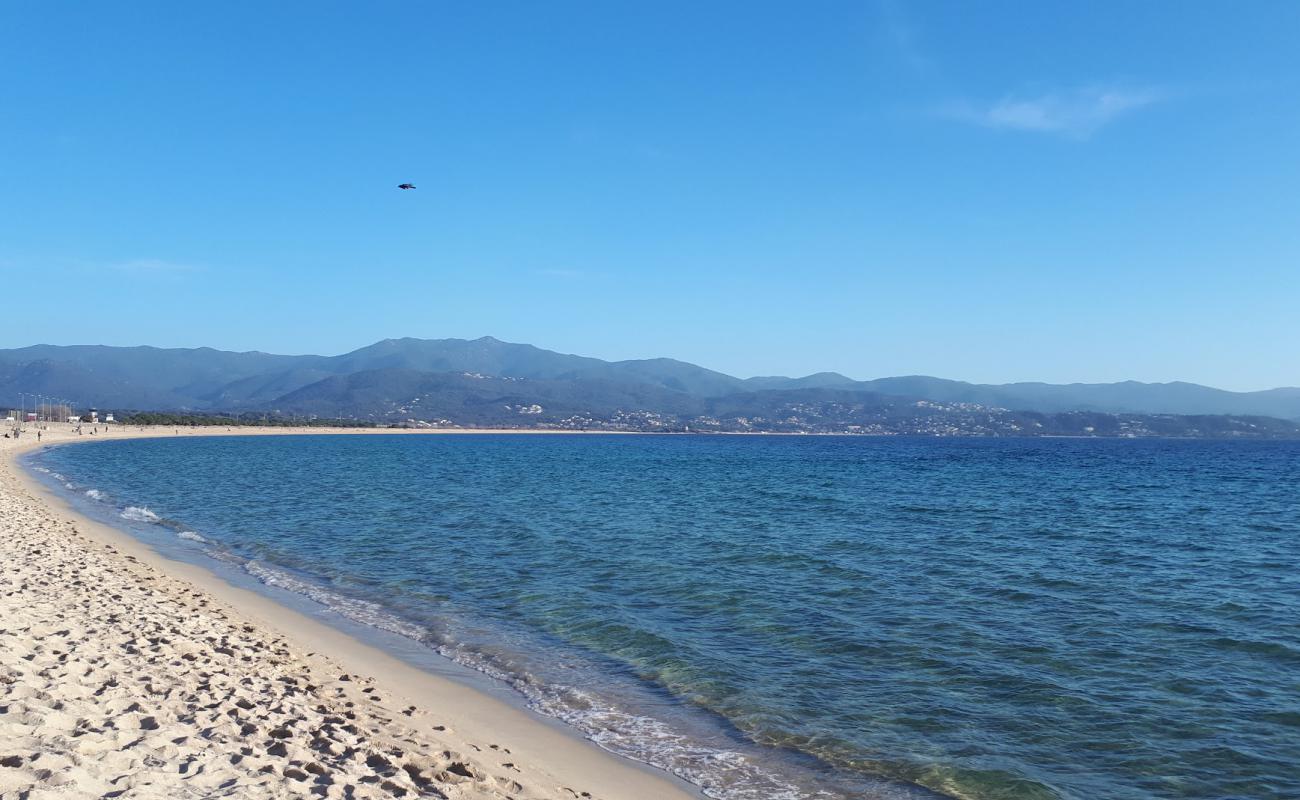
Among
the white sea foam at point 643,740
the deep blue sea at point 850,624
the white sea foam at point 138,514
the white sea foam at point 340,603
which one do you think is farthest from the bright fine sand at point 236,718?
the white sea foam at point 138,514

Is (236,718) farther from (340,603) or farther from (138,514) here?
(138,514)

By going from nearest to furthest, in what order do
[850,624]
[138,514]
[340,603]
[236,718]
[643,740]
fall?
[236,718], [643,740], [850,624], [340,603], [138,514]

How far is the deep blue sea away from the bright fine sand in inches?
49.6

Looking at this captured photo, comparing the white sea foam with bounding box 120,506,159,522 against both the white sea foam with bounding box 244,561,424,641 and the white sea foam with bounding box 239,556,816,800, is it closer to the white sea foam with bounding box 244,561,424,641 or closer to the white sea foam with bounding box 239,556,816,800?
the white sea foam with bounding box 244,561,424,641

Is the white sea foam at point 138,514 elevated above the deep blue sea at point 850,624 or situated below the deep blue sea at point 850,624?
below

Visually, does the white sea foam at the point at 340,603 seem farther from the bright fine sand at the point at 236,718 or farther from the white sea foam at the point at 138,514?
the white sea foam at the point at 138,514

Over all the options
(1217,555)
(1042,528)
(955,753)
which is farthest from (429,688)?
(1042,528)

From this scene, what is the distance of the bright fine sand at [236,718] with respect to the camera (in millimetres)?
7586

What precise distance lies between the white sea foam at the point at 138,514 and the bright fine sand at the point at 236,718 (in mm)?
19614

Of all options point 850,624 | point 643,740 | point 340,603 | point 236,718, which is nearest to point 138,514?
point 340,603

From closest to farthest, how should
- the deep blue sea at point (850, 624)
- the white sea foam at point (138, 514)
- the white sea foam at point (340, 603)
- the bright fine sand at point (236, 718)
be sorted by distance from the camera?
the bright fine sand at point (236, 718) < the deep blue sea at point (850, 624) < the white sea foam at point (340, 603) < the white sea foam at point (138, 514)

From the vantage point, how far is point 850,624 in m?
17.0

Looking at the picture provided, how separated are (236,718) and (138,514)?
31.6m

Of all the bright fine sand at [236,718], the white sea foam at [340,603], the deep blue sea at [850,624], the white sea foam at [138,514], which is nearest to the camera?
the bright fine sand at [236,718]
